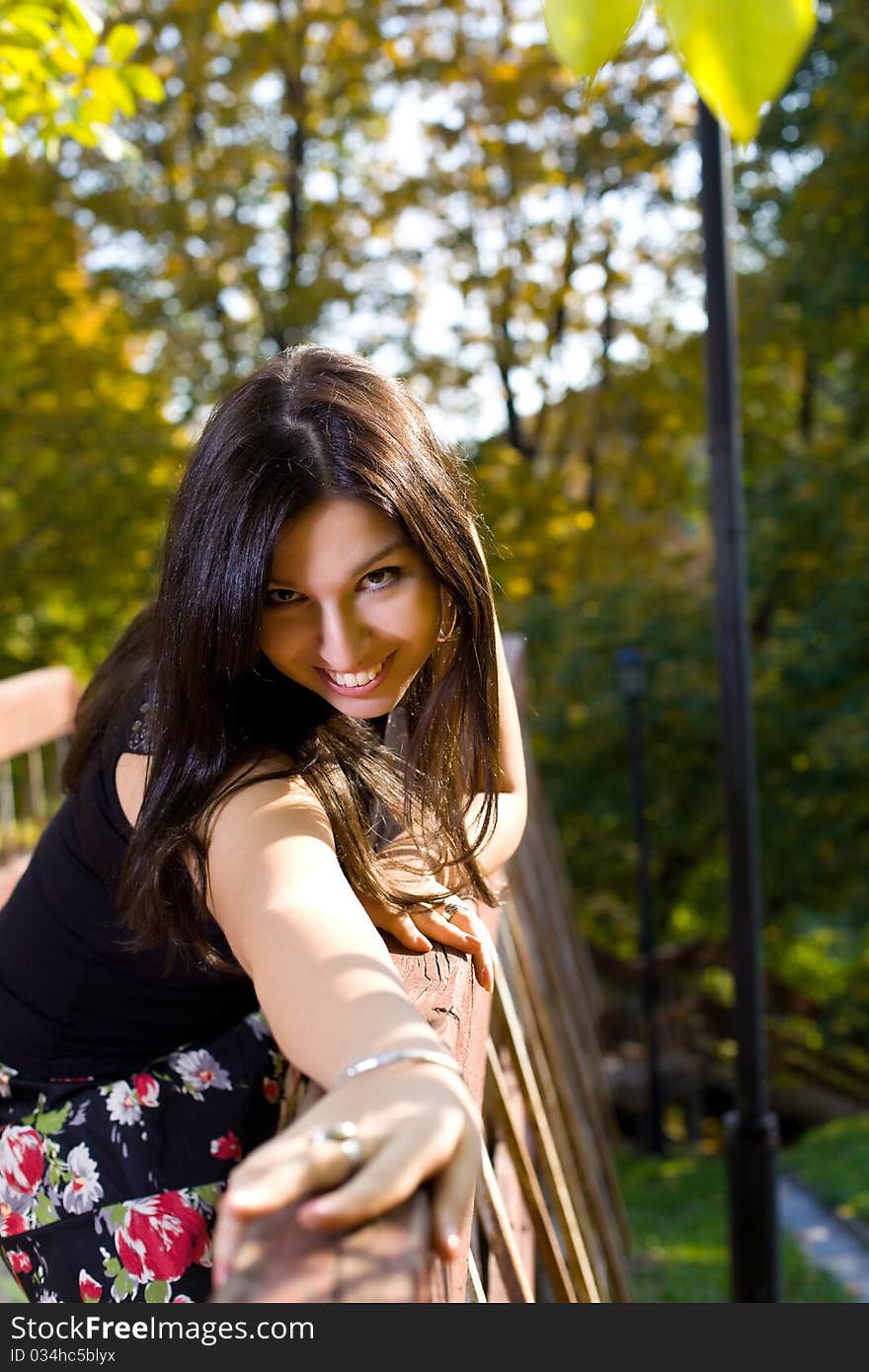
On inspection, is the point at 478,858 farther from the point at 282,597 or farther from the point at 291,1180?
the point at 291,1180

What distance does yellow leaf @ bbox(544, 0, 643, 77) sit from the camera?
0.63m

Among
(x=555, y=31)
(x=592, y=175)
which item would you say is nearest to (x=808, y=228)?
(x=592, y=175)

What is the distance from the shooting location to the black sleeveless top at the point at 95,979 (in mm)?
1514

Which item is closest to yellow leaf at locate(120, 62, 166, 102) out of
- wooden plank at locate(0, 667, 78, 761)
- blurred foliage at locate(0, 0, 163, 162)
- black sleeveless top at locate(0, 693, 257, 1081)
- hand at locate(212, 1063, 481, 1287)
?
blurred foliage at locate(0, 0, 163, 162)

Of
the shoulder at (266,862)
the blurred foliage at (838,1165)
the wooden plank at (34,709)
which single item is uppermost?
the wooden plank at (34,709)

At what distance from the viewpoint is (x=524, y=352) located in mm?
12820

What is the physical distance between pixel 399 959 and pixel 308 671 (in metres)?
0.30

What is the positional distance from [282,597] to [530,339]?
12.0 meters

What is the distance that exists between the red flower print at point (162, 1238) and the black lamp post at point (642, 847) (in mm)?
8944

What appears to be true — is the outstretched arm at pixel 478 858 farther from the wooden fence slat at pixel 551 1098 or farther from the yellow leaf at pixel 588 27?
the yellow leaf at pixel 588 27

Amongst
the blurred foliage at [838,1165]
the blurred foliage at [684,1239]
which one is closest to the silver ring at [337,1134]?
the blurred foliage at [684,1239]

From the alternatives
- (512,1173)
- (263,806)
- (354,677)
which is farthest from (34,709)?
(263,806)

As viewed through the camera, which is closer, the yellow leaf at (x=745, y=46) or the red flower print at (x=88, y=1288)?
the yellow leaf at (x=745, y=46)

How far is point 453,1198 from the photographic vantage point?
773mm
